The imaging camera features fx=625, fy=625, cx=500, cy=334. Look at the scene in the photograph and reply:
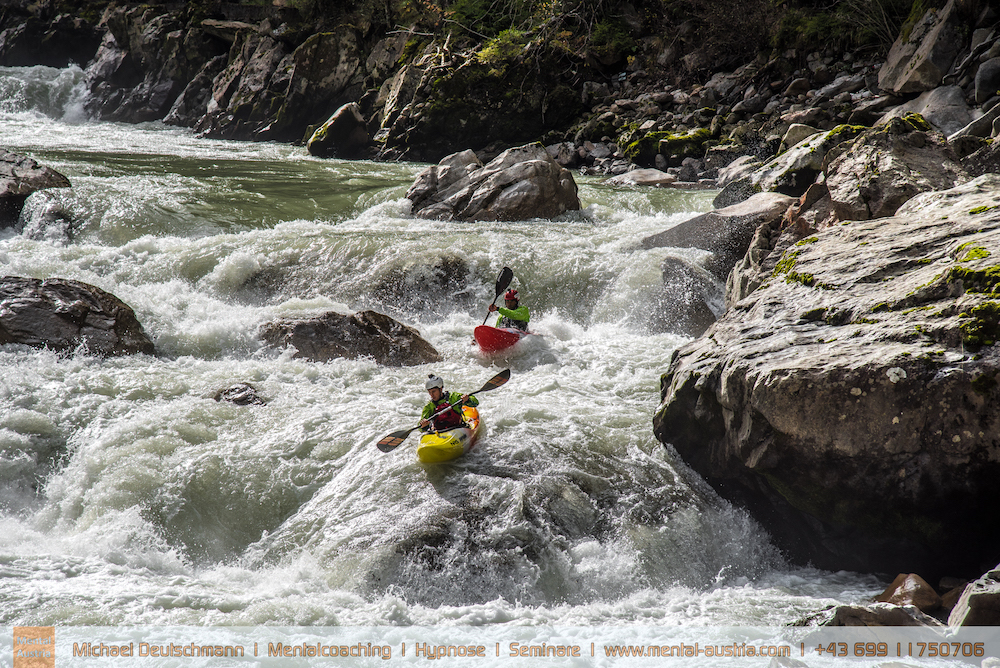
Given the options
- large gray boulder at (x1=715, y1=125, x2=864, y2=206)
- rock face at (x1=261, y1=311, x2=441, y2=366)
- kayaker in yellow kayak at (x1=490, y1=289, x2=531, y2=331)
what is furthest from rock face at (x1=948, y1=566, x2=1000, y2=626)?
large gray boulder at (x1=715, y1=125, x2=864, y2=206)

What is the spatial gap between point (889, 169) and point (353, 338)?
18.9 ft

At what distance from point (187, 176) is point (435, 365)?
958 centimetres

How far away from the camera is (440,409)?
5094 millimetres

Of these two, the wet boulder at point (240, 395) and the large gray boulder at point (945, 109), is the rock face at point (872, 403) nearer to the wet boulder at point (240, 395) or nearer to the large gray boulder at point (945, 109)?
the wet boulder at point (240, 395)

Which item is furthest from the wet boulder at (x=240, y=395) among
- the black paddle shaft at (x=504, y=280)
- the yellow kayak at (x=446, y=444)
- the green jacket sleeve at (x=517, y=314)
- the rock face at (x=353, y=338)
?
the black paddle shaft at (x=504, y=280)

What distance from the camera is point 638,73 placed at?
18.4 metres

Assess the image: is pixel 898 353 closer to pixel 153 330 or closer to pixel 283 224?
pixel 153 330

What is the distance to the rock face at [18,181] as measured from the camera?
9547mm

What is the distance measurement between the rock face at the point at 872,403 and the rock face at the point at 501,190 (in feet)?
21.4

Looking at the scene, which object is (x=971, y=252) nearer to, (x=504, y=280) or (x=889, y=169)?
(x=889, y=169)

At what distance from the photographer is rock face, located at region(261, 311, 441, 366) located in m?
6.77

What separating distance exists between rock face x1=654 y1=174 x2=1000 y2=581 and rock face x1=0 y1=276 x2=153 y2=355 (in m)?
5.77

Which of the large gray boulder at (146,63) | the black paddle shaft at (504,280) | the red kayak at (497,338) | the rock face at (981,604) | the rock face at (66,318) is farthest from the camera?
the large gray boulder at (146,63)

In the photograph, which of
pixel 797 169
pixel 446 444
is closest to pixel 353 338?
pixel 446 444
